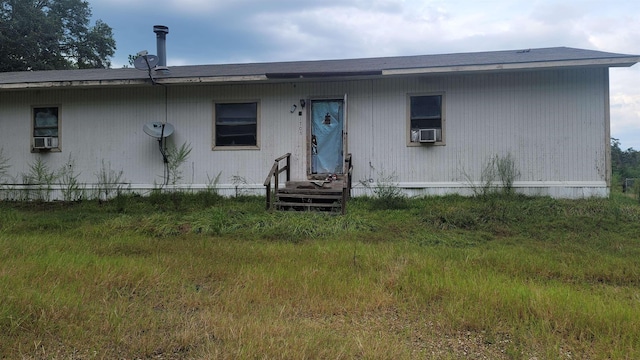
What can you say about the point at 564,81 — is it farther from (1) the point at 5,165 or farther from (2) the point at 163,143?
(1) the point at 5,165

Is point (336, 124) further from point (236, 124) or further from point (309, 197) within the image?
point (236, 124)

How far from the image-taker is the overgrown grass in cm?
260

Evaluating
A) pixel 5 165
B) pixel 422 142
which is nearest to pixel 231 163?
pixel 422 142

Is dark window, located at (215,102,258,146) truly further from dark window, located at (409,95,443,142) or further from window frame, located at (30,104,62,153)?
window frame, located at (30,104,62,153)

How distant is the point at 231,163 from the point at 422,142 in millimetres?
4774

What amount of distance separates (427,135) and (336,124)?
2212 mm

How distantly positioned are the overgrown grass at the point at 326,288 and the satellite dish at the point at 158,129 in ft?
11.3

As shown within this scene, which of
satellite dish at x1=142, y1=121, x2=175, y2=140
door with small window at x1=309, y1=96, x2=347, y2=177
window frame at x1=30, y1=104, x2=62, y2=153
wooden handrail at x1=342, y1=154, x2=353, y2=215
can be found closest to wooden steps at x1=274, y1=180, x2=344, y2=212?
wooden handrail at x1=342, y1=154, x2=353, y2=215

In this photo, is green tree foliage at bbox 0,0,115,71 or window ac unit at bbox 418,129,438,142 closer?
window ac unit at bbox 418,129,438,142

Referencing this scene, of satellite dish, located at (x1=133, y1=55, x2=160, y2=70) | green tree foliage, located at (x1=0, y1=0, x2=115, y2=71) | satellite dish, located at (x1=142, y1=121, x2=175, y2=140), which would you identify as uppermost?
green tree foliage, located at (x1=0, y1=0, x2=115, y2=71)

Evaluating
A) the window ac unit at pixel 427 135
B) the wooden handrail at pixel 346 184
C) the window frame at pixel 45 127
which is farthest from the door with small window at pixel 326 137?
the window frame at pixel 45 127

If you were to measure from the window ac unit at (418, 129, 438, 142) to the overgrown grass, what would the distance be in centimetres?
A: 283

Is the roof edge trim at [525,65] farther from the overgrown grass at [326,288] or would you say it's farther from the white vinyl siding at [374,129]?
the overgrown grass at [326,288]

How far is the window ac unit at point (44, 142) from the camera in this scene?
1041 cm
